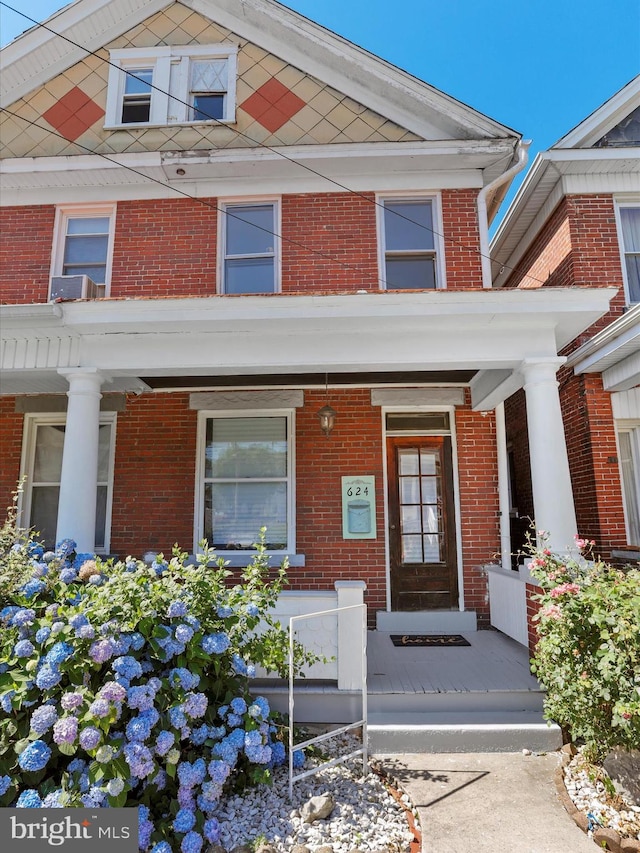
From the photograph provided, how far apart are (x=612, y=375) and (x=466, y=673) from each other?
4.02 m

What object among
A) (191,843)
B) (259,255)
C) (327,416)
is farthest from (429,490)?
(191,843)

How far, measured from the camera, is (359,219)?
7.09m

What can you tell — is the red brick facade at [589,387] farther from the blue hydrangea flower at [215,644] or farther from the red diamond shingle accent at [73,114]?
the red diamond shingle accent at [73,114]

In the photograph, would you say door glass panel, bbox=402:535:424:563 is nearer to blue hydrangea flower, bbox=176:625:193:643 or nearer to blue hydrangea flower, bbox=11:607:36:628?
blue hydrangea flower, bbox=176:625:193:643

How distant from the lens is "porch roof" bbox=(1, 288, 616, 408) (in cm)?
481

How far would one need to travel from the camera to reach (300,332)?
5043mm

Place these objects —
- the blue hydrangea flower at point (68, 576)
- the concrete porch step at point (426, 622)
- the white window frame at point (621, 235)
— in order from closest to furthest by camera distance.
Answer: the blue hydrangea flower at point (68, 576) → the concrete porch step at point (426, 622) → the white window frame at point (621, 235)

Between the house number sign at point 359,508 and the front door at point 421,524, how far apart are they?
14.9 inches

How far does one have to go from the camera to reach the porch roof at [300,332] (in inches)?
189

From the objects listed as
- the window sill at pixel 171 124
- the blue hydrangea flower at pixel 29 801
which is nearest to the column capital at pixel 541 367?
the blue hydrangea flower at pixel 29 801

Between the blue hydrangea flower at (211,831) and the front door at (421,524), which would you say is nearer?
the blue hydrangea flower at (211,831)

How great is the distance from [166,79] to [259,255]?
3.20 meters

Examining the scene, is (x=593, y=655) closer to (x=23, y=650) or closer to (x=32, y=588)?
(x=23, y=650)

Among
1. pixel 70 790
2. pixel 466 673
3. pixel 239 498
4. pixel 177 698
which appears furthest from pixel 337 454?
pixel 70 790
